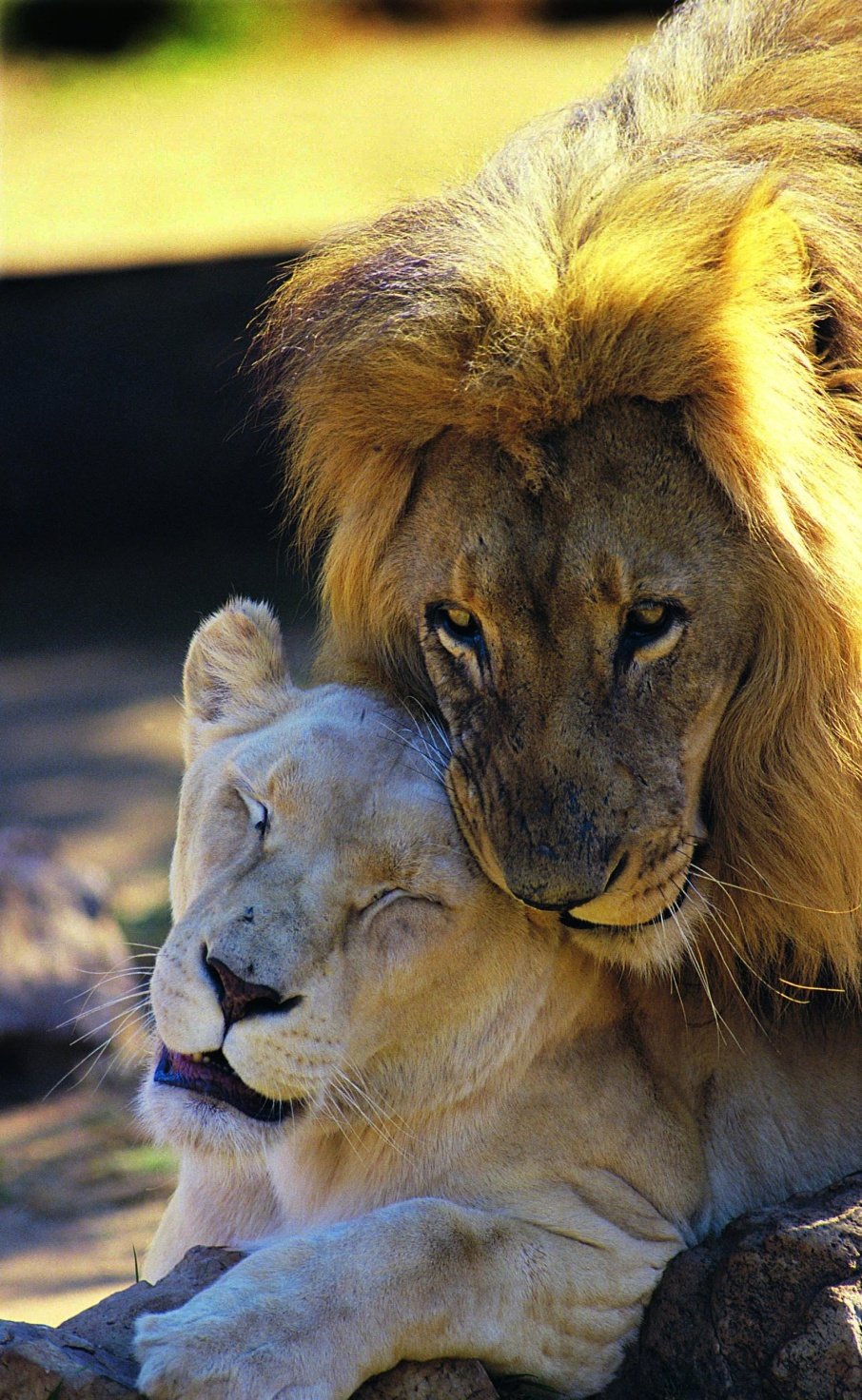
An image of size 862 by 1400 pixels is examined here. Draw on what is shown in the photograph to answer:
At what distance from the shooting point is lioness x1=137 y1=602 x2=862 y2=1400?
2494 millimetres

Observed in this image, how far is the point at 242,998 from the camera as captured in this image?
2533 mm

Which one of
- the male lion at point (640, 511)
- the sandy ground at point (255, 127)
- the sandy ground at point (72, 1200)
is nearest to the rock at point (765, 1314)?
the male lion at point (640, 511)

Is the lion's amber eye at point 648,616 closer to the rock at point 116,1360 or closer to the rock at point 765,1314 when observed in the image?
the rock at point 765,1314

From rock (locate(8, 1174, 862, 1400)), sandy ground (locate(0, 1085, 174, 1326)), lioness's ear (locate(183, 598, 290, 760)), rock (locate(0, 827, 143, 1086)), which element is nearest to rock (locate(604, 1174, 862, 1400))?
rock (locate(8, 1174, 862, 1400))

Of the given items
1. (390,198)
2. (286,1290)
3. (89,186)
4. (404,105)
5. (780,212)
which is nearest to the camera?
(286,1290)

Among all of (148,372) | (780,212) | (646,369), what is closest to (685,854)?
(646,369)

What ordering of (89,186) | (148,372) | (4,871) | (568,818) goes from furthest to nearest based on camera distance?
(89,186) < (148,372) < (4,871) < (568,818)

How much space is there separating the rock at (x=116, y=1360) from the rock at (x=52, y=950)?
7.24ft

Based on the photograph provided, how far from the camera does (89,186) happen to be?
44.0 ft

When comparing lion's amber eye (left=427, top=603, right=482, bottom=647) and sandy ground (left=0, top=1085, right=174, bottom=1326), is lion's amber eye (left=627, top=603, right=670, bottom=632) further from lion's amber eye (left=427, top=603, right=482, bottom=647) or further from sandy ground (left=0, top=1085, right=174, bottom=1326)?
sandy ground (left=0, top=1085, right=174, bottom=1326)

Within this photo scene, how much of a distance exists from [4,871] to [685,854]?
9.82 feet

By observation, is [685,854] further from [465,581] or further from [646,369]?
[646,369]

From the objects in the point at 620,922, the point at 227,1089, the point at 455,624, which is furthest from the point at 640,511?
the point at 227,1089

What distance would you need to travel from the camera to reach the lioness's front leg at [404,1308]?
7.72ft
